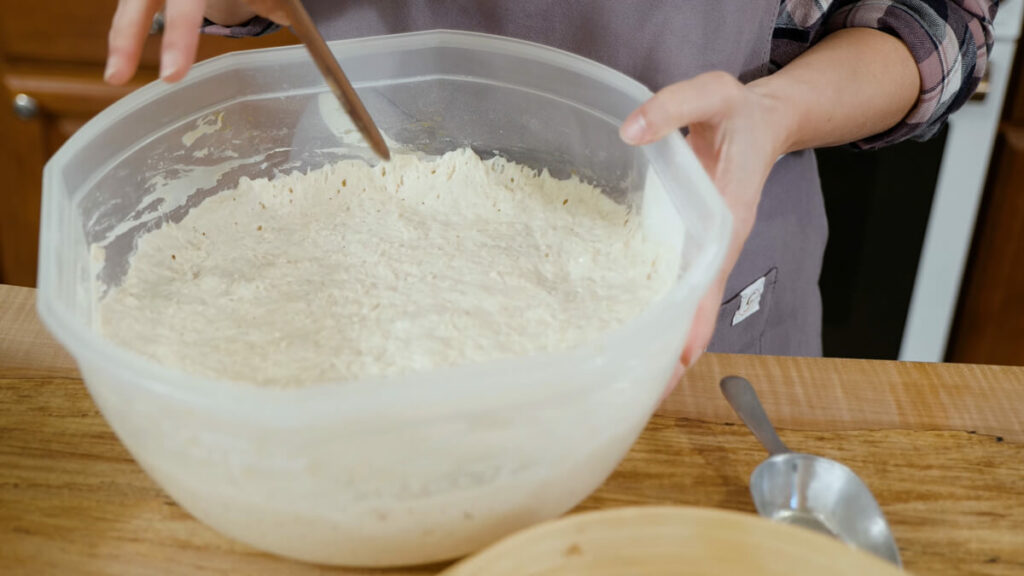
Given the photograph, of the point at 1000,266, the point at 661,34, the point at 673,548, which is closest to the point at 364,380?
the point at 673,548

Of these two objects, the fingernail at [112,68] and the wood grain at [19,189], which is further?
the wood grain at [19,189]

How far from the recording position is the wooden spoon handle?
478 mm

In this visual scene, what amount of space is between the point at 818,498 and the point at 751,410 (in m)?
0.07

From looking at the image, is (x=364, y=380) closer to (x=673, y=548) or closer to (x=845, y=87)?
(x=673, y=548)

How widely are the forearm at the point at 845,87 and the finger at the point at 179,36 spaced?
379 millimetres

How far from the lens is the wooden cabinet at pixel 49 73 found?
4.08ft

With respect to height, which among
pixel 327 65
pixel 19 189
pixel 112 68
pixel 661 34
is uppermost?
pixel 661 34

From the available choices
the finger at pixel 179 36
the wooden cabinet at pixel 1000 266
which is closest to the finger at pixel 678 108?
the finger at pixel 179 36

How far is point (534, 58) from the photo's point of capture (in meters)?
0.62

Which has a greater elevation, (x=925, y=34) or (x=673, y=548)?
(x=925, y=34)

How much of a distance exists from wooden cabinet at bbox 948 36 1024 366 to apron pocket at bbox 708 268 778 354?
53 cm

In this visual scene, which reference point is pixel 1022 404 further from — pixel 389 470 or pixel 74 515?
pixel 74 515

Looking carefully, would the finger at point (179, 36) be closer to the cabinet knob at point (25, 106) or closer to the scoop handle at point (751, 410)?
the scoop handle at point (751, 410)

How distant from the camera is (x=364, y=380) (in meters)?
0.41
